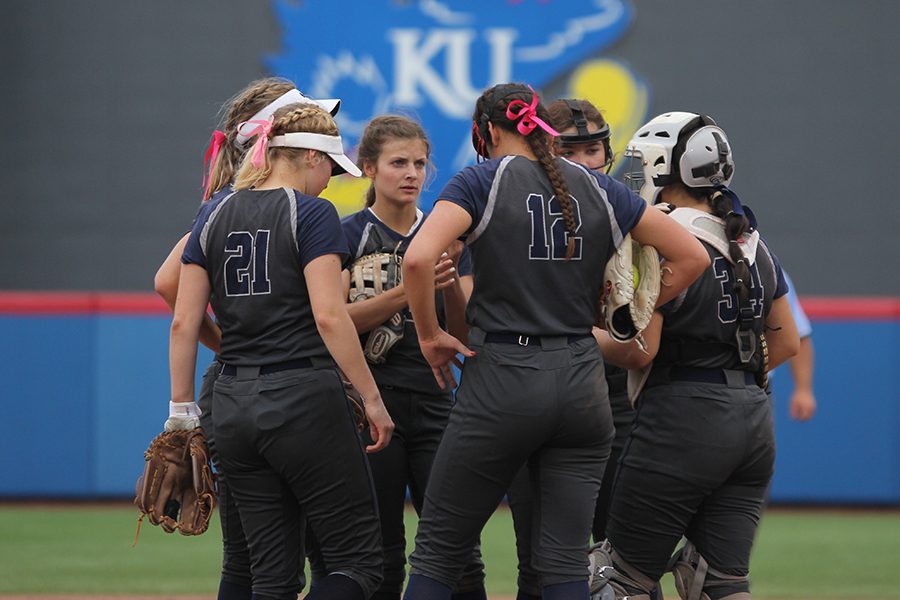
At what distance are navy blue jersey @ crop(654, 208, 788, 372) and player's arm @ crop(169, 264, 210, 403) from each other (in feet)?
4.51

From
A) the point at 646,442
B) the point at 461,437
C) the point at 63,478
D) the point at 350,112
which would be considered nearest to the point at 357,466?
the point at 461,437

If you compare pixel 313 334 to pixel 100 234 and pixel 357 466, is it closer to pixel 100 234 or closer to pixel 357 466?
pixel 357 466

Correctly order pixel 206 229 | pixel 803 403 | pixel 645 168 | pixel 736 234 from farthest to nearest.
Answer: pixel 803 403, pixel 645 168, pixel 736 234, pixel 206 229

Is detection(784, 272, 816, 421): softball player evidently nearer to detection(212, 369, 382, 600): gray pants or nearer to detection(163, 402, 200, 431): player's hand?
detection(212, 369, 382, 600): gray pants

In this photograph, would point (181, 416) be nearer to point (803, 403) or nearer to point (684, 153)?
point (684, 153)

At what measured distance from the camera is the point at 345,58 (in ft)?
40.1

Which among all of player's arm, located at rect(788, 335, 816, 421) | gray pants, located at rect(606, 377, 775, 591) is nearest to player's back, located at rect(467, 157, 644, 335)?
gray pants, located at rect(606, 377, 775, 591)

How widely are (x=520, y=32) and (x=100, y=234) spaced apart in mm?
4177

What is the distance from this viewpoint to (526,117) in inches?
154

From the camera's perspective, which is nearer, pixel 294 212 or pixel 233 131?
pixel 294 212

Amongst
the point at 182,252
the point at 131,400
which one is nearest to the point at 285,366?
the point at 182,252

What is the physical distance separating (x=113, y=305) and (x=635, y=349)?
6.53 metres

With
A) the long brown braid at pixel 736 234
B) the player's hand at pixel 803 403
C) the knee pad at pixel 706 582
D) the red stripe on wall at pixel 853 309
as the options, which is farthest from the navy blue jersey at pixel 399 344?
the red stripe on wall at pixel 853 309

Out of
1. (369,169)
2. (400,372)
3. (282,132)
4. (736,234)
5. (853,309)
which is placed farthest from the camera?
(853,309)
